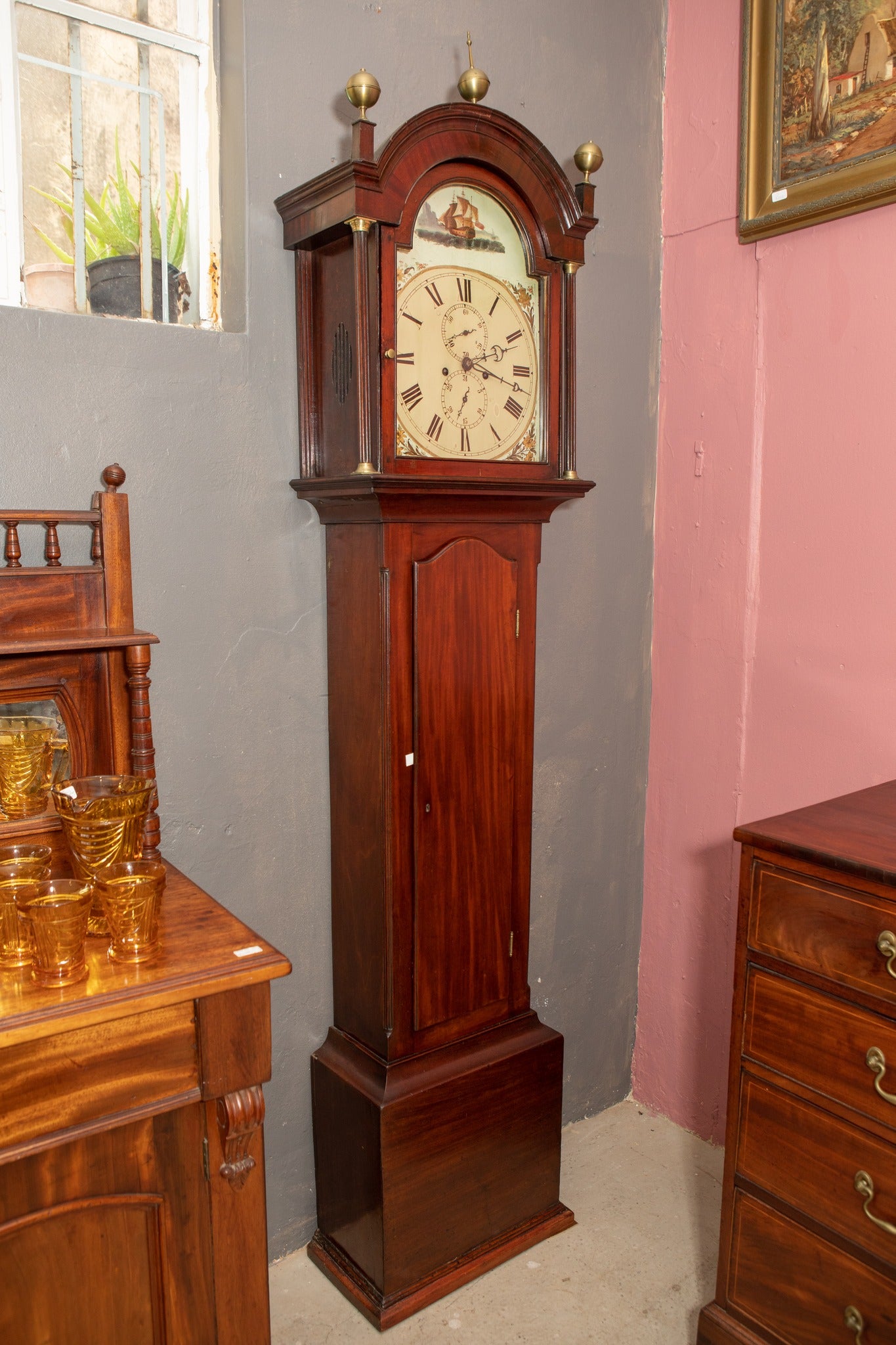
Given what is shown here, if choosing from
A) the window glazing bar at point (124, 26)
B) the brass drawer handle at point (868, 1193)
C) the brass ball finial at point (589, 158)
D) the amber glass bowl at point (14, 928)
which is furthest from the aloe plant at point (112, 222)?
the brass drawer handle at point (868, 1193)

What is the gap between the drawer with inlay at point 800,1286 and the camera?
1547 mm

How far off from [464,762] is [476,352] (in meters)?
0.77

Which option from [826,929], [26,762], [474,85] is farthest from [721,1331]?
[474,85]

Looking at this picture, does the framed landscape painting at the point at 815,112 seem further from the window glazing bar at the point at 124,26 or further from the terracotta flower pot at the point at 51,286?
the terracotta flower pot at the point at 51,286

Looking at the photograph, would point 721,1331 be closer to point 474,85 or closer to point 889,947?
point 889,947

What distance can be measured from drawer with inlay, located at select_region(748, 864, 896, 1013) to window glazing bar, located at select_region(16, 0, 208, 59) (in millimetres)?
1772

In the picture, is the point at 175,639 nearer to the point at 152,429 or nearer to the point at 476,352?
the point at 152,429

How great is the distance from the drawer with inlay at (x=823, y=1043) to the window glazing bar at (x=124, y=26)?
1903mm

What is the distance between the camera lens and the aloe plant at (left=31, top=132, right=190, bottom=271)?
1888 millimetres

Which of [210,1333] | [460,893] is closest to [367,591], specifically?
[460,893]

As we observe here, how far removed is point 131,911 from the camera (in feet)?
4.62

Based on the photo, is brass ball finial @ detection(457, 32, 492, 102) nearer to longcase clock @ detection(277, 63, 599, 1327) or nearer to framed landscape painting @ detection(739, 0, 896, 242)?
longcase clock @ detection(277, 63, 599, 1327)

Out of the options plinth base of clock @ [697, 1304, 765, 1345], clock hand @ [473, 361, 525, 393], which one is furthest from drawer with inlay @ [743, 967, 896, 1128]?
clock hand @ [473, 361, 525, 393]

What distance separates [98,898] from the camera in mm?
1451
